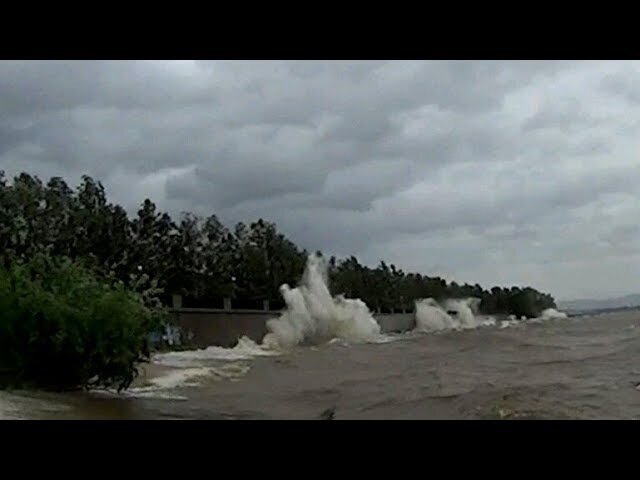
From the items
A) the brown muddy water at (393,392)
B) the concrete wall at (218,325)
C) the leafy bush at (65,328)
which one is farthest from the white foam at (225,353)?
the leafy bush at (65,328)

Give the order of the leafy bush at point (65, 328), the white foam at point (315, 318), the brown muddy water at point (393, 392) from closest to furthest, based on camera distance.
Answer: the brown muddy water at point (393, 392), the leafy bush at point (65, 328), the white foam at point (315, 318)

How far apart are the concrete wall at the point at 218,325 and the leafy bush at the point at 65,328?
35978 mm

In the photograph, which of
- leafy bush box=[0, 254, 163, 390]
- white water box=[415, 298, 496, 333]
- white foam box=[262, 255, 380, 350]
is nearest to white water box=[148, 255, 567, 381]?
white foam box=[262, 255, 380, 350]

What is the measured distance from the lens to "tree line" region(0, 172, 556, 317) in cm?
5756

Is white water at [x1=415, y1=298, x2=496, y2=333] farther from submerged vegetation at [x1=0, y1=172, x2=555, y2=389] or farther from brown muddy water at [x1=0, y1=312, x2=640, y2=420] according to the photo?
brown muddy water at [x1=0, y1=312, x2=640, y2=420]

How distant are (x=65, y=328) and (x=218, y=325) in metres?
45.9

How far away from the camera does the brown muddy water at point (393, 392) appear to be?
14992 millimetres

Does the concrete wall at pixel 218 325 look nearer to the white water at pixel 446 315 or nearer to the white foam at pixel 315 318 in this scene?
the white foam at pixel 315 318

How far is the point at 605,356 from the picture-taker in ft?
95.1

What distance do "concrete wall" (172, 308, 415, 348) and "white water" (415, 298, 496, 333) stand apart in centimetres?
4342

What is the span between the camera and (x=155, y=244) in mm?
68750
